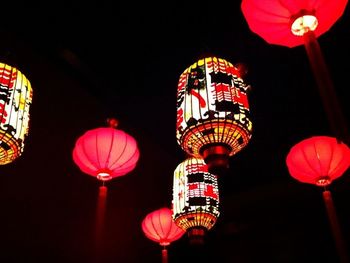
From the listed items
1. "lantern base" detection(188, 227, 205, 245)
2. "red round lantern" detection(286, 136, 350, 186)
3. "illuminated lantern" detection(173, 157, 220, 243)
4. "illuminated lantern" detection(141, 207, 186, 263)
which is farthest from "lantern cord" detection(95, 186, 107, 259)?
"red round lantern" detection(286, 136, 350, 186)

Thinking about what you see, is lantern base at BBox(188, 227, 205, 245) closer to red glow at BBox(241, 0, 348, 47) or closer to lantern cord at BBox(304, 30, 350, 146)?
red glow at BBox(241, 0, 348, 47)

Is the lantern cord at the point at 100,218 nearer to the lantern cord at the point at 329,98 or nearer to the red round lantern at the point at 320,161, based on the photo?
the lantern cord at the point at 329,98

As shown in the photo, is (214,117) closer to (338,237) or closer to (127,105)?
(338,237)

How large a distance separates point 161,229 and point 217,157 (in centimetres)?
284

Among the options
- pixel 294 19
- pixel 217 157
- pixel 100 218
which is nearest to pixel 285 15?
pixel 294 19

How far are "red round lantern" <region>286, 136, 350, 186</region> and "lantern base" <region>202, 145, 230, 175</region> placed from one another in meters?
2.09

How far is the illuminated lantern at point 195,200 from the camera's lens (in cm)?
425

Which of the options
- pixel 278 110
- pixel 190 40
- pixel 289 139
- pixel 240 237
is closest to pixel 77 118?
pixel 190 40

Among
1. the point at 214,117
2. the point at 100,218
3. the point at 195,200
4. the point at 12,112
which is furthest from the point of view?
the point at 195,200

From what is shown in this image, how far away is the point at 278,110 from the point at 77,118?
3.48 m

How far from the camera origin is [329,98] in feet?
6.25

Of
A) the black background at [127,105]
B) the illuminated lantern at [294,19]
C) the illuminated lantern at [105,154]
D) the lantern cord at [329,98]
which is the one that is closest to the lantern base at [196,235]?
the illuminated lantern at [105,154]

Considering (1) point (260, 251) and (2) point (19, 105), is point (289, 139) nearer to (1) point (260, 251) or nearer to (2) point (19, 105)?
(1) point (260, 251)

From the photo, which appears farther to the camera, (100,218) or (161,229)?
(161,229)
